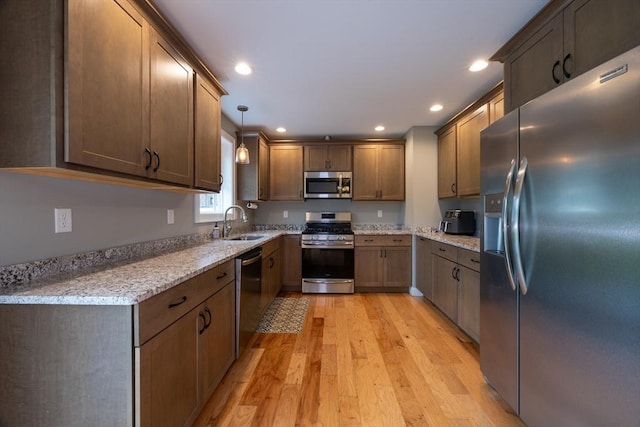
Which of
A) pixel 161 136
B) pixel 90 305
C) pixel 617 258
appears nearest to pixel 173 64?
pixel 161 136

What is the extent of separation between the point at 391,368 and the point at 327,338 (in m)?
0.68

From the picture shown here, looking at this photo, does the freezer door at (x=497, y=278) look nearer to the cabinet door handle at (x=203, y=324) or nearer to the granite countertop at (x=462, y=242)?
the granite countertop at (x=462, y=242)

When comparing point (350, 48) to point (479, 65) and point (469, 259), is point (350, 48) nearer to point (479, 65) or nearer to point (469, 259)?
point (479, 65)

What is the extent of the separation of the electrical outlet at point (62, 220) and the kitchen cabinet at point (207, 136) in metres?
0.76

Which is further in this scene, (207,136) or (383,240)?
(383,240)

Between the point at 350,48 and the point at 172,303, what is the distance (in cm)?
197

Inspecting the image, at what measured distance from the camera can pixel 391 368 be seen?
6.73ft

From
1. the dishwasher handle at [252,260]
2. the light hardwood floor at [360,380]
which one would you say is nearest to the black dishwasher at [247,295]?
the dishwasher handle at [252,260]

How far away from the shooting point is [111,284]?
1.09 m

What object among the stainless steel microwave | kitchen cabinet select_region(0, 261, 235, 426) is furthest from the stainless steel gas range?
kitchen cabinet select_region(0, 261, 235, 426)

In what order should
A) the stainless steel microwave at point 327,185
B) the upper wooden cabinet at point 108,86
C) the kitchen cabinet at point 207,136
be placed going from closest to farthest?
the upper wooden cabinet at point 108,86 → the kitchen cabinet at point 207,136 → the stainless steel microwave at point 327,185

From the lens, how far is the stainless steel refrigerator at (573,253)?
0.94 meters

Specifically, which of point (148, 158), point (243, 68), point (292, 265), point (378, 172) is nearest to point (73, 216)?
point (148, 158)

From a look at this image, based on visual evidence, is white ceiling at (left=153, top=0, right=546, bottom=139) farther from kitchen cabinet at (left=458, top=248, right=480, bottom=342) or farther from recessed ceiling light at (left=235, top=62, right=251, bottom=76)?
kitchen cabinet at (left=458, top=248, right=480, bottom=342)
